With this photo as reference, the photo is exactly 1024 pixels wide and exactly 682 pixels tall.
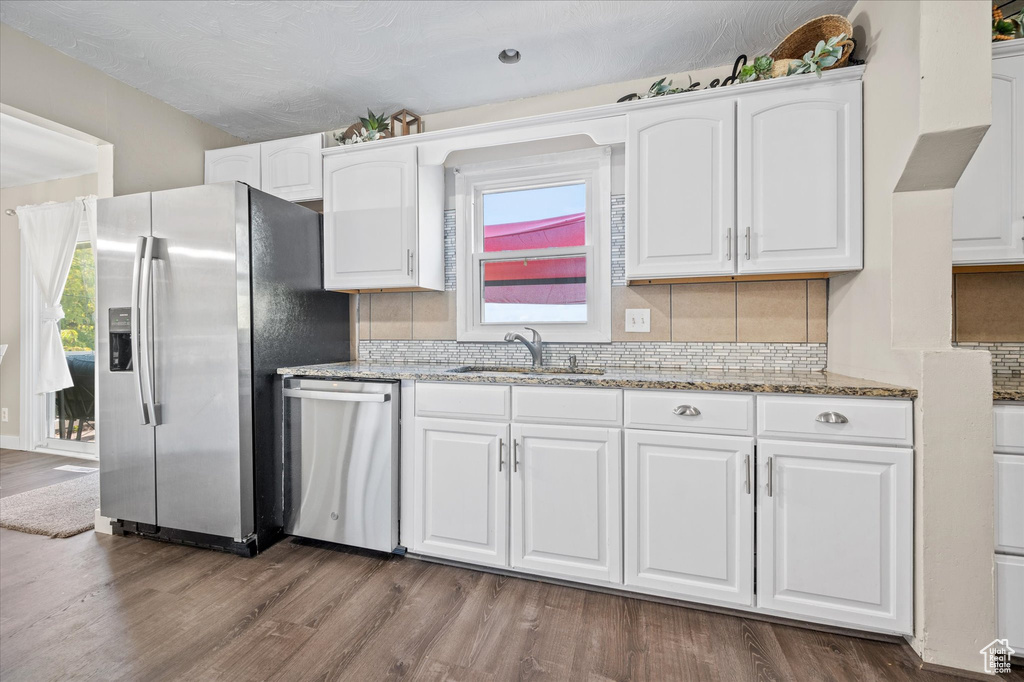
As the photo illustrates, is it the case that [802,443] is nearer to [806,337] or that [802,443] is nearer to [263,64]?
[806,337]

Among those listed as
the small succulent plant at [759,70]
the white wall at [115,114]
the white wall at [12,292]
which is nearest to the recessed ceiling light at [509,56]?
the small succulent plant at [759,70]

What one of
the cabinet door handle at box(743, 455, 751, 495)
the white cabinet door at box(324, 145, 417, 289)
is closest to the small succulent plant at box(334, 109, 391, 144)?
the white cabinet door at box(324, 145, 417, 289)

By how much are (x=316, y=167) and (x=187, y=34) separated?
80cm

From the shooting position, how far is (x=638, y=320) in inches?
97.7

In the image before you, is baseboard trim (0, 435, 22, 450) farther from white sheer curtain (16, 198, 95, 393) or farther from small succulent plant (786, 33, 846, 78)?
small succulent plant (786, 33, 846, 78)

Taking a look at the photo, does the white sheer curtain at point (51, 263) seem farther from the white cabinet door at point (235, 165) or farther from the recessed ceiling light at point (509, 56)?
the recessed ceiling light at point (509, 56)

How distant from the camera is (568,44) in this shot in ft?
7.48

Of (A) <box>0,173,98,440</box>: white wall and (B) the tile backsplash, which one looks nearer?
(B) the tile backsplash

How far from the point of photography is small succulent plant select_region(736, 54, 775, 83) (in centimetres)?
197

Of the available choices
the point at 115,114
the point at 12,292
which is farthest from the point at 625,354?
the point at 12,292

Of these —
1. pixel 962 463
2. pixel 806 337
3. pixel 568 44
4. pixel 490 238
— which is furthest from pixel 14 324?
pixel 962 463

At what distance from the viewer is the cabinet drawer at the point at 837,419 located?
1.55 metres

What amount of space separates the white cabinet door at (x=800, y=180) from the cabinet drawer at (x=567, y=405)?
0.85m

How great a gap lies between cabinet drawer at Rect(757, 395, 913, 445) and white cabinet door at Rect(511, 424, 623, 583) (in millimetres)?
559
